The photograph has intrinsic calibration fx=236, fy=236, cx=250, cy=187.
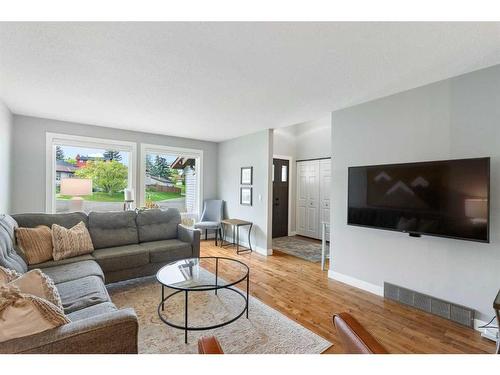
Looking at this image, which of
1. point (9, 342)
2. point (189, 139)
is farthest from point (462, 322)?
point (189, 139)

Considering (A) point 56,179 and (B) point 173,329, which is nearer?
(B) point 173,329

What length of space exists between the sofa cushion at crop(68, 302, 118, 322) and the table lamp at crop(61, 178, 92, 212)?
2.44m

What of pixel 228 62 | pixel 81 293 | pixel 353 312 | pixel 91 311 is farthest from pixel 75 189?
pixel 353 312

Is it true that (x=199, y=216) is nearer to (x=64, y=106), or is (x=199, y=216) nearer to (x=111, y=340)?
(x=64, y=106)

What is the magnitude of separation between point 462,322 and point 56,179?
573 cm

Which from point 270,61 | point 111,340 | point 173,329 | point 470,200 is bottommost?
point 173,329

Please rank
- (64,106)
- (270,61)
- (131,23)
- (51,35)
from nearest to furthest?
(131,23) < (51,35) < (270,61) < (64,106)

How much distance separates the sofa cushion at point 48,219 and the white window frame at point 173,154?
170cm

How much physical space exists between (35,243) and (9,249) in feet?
0.97

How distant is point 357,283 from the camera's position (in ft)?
9.79

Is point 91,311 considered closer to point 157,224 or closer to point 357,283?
point 157,224

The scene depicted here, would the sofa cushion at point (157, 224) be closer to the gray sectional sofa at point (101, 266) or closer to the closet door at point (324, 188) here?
the gray sectional sofa at point (101, 266)

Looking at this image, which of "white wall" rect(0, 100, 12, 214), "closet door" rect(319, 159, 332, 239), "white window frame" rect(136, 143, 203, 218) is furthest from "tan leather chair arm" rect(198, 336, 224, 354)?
"closet door" rect(319, 159, 332, 239)

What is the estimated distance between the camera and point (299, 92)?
265 centimetres
